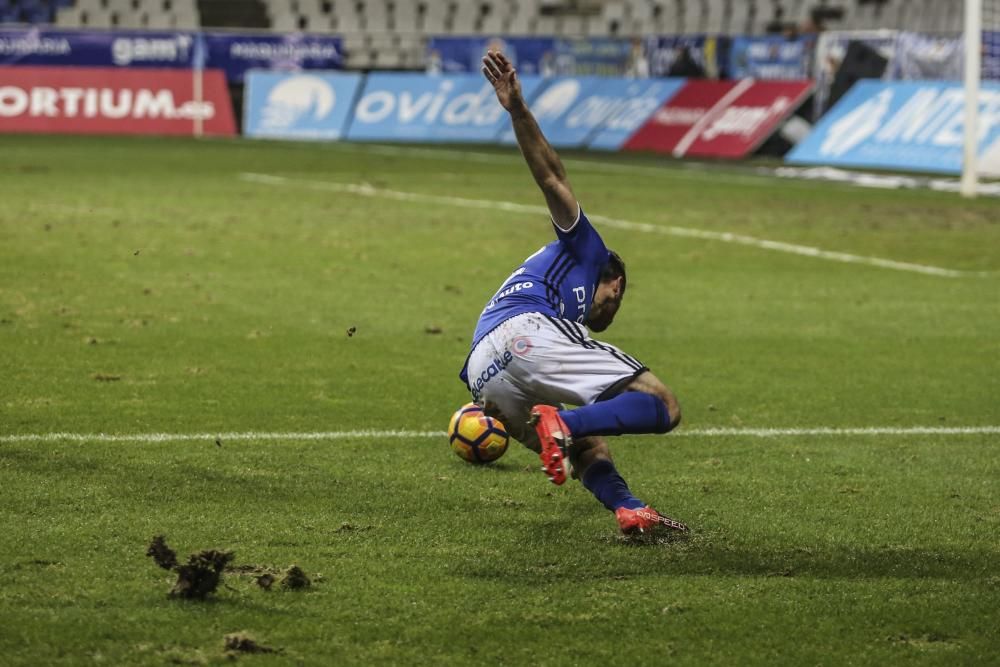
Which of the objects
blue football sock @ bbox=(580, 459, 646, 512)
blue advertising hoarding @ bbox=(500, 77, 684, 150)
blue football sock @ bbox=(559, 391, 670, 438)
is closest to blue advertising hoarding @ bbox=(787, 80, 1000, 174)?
blue advertising hoarding @ bbox=(500, 77, 684, 150)

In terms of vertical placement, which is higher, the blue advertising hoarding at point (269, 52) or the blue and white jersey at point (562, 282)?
the blue and white jersey at point (562, 282)

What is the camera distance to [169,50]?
36.6 meters

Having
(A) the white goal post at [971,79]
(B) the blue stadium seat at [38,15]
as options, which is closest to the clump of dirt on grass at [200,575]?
(A) the white goal post at [971,79]

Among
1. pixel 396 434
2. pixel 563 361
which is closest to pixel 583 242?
pixel 563 361

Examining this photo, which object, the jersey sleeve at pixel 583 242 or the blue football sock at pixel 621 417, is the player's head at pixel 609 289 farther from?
the blue football sock at pixel 621 417

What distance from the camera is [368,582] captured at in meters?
5.30

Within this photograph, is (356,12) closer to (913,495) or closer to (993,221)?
(993,221)

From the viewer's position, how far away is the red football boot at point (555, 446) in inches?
217

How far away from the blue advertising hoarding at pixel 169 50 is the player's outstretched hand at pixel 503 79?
3095 centimetres

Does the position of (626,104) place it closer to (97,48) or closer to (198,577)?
(97,48)

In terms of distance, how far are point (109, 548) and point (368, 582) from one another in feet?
3.25

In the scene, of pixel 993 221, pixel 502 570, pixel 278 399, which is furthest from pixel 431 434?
pixel 993 221

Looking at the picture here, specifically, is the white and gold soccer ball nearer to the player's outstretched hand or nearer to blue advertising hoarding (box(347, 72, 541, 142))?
the player's outstretched hand

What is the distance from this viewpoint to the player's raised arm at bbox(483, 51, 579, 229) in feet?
20.1
